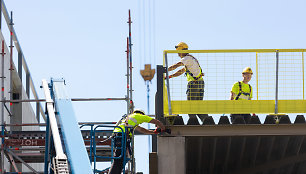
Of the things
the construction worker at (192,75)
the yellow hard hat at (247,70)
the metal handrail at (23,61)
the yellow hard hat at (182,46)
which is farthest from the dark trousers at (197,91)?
the metal handrail at (23,61)

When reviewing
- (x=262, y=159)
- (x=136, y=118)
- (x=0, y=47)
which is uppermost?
(x=0, y=47)

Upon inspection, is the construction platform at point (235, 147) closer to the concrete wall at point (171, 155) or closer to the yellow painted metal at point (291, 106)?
the concrete wall at point (171, 155)

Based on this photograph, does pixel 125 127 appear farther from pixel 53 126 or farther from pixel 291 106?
pixel 53 126

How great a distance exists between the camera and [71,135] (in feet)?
23.6

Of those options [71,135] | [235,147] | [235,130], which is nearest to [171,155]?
[235,130]

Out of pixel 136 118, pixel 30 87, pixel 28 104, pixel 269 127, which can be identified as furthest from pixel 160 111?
pixel 30 87

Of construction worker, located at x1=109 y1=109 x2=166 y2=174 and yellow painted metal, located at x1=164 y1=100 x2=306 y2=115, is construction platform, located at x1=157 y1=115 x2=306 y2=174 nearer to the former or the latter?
yellow painted metal, located at x1=164 y1=100 x2=306 y2=115

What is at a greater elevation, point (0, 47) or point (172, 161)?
point (0, 47)

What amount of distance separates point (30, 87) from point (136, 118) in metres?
10.1

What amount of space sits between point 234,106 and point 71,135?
275 inches

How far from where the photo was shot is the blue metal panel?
682cm

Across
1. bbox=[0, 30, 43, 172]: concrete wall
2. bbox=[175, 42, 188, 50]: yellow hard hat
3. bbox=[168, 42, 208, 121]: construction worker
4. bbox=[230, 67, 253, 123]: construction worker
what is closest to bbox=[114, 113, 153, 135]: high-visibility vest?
bbox=[168, 42, 208, 121]: construction worker

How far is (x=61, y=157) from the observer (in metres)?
7.12

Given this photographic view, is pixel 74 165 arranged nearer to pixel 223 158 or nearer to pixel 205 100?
pixel 205 100
